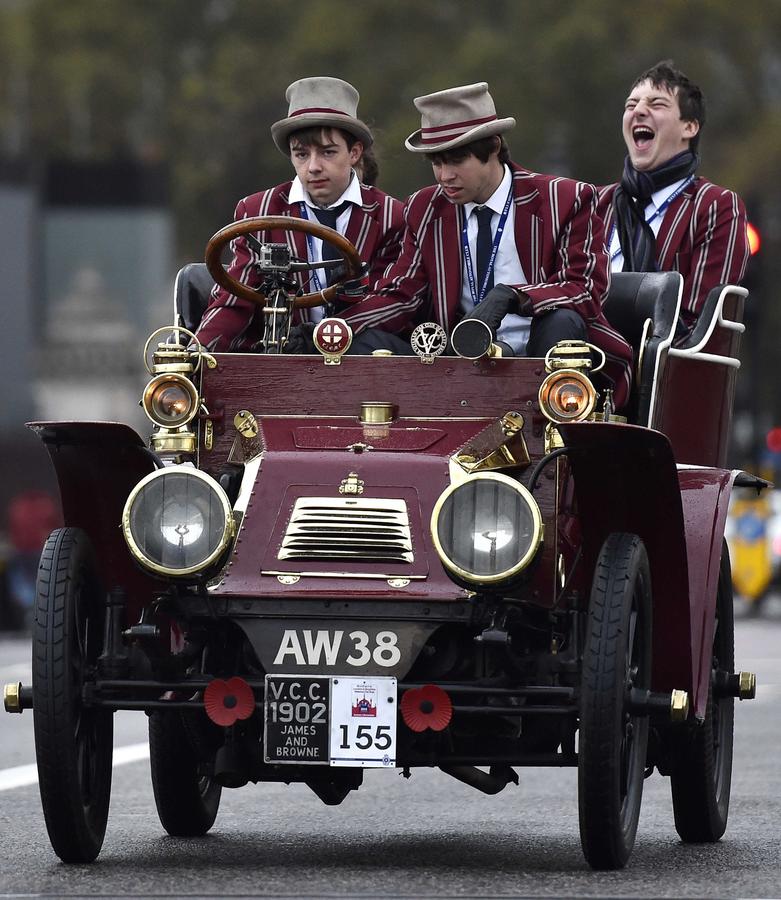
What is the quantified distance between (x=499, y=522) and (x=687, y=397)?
5.25 ft

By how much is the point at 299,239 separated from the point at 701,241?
5.54 ft

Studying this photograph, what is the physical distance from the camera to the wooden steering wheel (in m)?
8.12

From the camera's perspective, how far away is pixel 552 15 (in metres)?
58.8

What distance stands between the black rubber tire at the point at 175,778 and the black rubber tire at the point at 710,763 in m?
1.48

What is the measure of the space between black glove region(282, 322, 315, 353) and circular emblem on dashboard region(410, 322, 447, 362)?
0.49 meters

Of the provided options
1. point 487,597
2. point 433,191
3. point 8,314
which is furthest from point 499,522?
point 8,314

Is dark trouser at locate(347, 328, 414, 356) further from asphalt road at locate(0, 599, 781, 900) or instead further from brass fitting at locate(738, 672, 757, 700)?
Result: asphalt road at locate(0, 599, 781, 900)

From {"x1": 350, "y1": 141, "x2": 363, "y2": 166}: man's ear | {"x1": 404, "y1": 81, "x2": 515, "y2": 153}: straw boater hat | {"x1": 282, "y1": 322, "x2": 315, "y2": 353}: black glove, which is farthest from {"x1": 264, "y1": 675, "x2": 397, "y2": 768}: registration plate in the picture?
{"x1": 350, "y1": 141, "x2": 363, "y2": 166}: man's ear

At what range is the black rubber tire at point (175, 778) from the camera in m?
8.39

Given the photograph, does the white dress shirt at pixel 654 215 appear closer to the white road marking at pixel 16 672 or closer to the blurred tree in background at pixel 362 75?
the white road marking at pixel 16 672

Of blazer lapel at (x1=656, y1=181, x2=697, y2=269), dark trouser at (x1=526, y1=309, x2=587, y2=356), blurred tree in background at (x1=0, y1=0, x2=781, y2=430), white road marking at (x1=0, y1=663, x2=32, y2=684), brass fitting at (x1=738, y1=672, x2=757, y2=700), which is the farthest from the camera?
blurred tree in background at (x1=0, y1=0, x2=781, y2=430)

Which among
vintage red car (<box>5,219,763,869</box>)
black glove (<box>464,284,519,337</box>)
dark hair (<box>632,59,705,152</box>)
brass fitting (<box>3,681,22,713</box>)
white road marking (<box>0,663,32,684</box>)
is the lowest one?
white road marking (<box>0,663,32,684</box>)

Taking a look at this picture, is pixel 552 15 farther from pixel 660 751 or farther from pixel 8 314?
pixel 660 751

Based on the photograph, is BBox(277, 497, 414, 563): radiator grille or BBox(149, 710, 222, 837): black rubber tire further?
BBox(149, 710, 222, 837): black rubber tire
